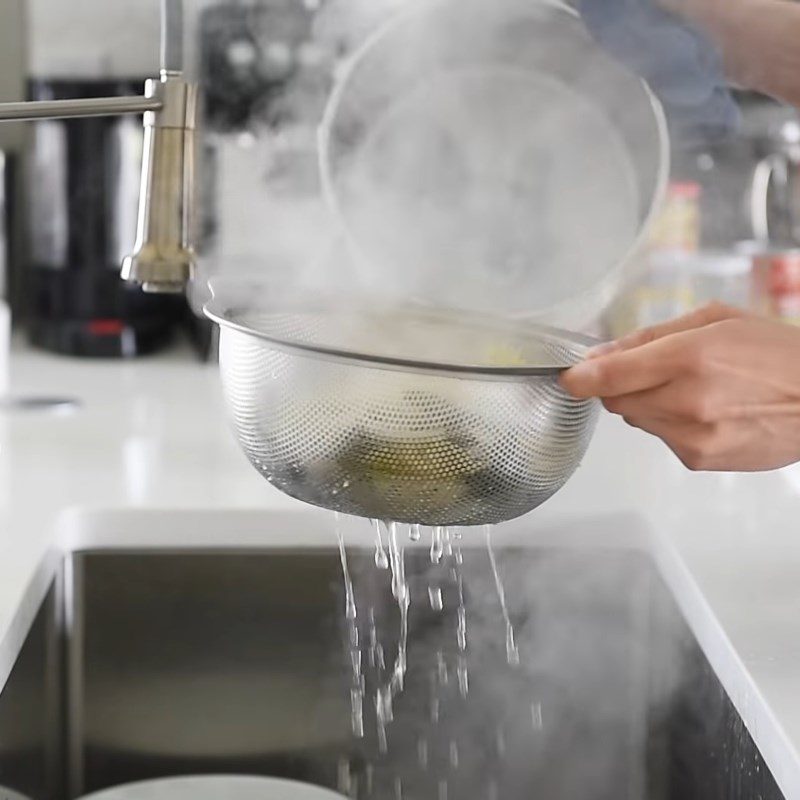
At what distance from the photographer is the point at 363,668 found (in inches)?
46.9

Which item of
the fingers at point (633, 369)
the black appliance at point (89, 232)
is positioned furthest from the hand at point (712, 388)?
the black appliance at point (89, 232)

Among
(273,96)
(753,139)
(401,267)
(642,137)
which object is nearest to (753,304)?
(753,139)

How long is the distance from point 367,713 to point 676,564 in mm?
291

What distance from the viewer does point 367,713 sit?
46.2 inches

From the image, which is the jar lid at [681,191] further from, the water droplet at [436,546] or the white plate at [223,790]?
the white plate at [223,790]

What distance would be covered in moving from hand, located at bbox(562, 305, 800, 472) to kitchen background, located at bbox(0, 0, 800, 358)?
36.5 inches

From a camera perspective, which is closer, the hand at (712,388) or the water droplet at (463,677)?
the hand at (712,388)

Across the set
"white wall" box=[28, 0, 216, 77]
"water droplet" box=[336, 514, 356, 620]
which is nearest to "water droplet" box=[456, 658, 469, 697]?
"water droplet" box=[336, 514, 356, 620]

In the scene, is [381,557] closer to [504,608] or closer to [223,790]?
[504,608]

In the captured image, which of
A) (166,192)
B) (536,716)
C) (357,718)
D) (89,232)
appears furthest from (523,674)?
(89,232)

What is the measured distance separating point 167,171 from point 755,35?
1.81 ft

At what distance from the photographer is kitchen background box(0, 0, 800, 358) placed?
1.79 m

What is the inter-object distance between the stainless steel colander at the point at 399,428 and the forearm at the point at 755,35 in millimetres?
444

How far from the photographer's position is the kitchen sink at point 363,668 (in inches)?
45.8
